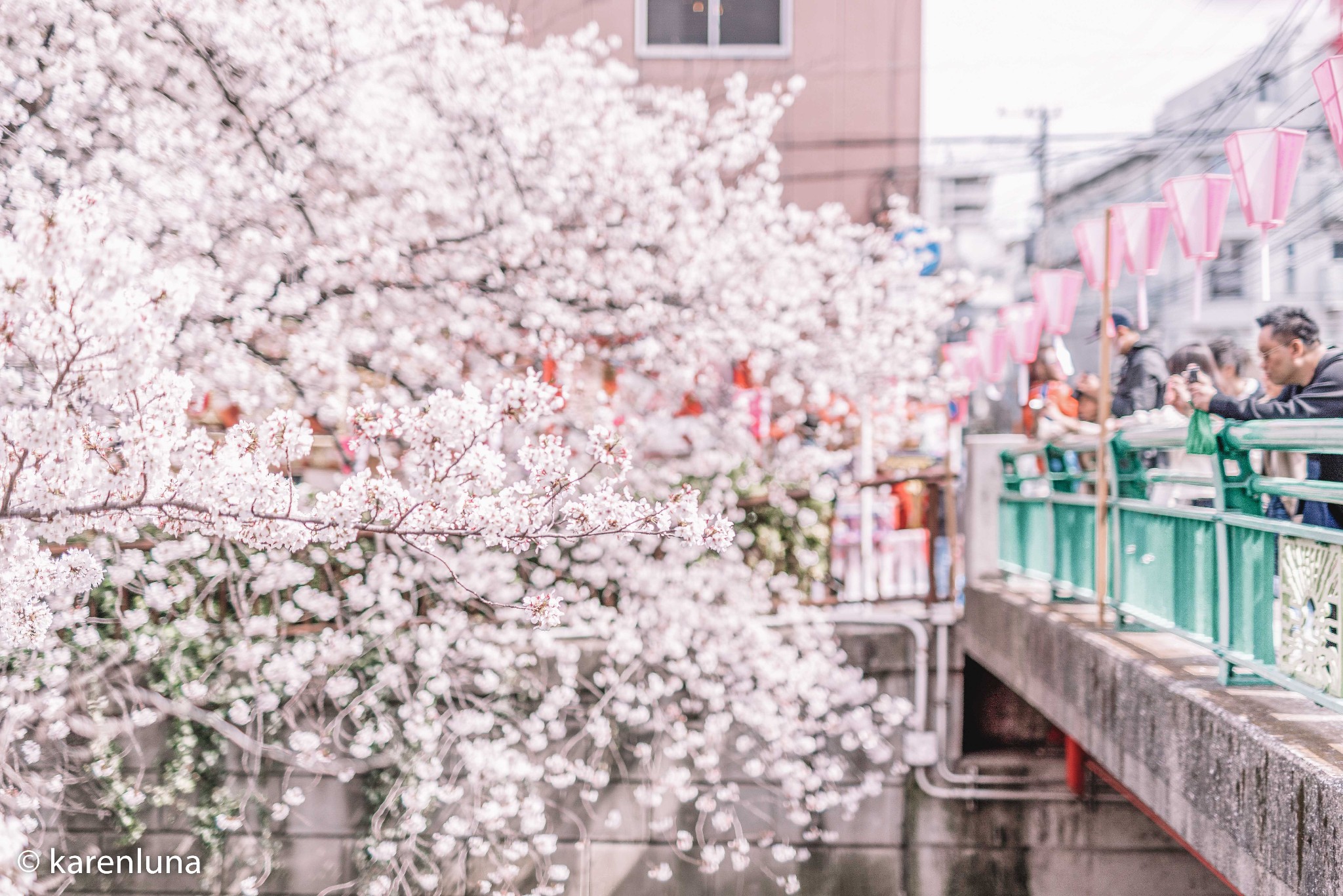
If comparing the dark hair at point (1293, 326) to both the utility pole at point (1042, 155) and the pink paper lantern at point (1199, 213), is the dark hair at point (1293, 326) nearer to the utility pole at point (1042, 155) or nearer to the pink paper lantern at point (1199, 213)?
the pink paper lantern at point (1199, 213)

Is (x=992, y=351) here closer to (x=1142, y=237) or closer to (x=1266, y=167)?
(x=1142, y=237)

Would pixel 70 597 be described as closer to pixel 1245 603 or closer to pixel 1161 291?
pixel 1245 603

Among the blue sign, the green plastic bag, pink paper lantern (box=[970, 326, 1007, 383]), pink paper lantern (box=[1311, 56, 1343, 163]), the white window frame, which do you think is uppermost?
the white window frame

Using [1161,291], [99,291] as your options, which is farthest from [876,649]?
[1161,291]

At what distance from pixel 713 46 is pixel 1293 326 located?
30.2 feet

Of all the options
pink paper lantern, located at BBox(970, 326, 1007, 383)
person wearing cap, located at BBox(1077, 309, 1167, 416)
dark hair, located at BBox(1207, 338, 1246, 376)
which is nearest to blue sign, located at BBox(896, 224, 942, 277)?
pink paper lantern, located at BBox(970, 326, 1007, 383)

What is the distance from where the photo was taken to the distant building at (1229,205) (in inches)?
429

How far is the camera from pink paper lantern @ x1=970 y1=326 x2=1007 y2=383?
831 centimetres

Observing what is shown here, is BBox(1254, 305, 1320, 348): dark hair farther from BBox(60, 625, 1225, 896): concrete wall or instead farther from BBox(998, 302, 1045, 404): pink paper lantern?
BBox(60, 625, 1225, 896): concrete wall

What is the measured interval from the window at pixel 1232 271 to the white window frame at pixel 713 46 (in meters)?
14.8

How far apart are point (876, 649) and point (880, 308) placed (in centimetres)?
445

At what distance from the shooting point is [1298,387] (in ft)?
12.1

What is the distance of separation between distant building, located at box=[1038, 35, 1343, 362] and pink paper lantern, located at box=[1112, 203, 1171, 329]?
14.1 ft

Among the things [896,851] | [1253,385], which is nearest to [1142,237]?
[1253,385]
